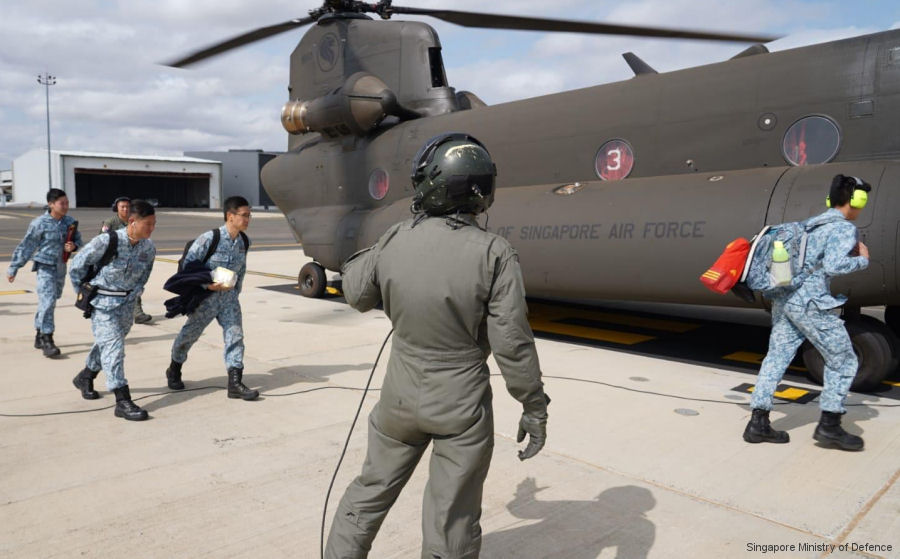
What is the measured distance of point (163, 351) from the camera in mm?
7254

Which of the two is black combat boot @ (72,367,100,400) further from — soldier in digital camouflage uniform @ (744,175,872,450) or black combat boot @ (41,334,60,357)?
soldier in digital camouflage uniform @ (744,175,872,450)

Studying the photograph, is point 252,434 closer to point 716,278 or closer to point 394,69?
point 716,278

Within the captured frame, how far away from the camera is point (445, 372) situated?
2381mm

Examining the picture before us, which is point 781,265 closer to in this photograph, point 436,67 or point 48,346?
point 48,346

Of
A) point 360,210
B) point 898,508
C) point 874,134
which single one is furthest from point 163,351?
point 874,134

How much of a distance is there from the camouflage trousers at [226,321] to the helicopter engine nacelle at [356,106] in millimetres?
5303

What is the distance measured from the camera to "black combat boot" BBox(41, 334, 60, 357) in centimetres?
688

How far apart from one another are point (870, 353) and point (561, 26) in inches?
200

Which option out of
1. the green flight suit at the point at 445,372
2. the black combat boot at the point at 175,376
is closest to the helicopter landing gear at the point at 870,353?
the green flight suit at the point at 445,372

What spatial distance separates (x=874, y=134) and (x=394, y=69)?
22.5 ft

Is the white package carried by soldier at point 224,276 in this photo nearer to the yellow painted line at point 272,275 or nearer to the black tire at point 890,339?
the black tire at point 890,339

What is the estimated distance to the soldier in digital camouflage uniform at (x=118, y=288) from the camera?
4.93 meters

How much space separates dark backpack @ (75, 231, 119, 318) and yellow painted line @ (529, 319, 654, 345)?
Result: 17.5 ft
